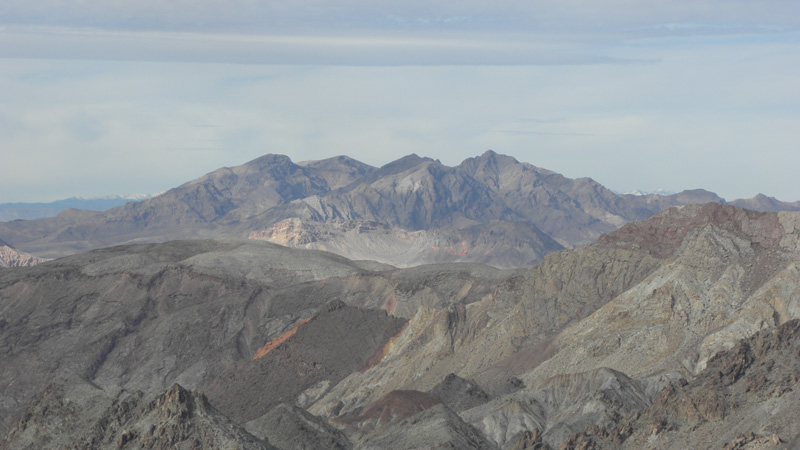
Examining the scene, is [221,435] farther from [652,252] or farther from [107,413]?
[652,252]

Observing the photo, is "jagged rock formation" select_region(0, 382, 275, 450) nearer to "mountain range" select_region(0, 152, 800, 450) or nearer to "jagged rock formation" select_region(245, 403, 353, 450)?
"mountain range" select_region(0, 152, 800, 450)

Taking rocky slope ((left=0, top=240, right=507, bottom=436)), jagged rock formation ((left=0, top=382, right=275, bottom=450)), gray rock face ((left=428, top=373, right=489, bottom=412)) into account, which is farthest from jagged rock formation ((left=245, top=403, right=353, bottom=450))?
rocky slope ((left=0, top=240, right=507, bottom=436))

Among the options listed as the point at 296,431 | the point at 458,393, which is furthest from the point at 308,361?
the point at 296,431

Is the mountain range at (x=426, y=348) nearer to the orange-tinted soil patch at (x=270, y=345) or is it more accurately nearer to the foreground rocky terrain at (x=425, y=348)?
the foreground rocky terrain at (x=425, y=348)

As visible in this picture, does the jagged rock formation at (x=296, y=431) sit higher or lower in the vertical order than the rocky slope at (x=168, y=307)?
higher

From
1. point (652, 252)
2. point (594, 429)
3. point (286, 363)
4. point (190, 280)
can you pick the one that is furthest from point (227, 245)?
point (594, 429)

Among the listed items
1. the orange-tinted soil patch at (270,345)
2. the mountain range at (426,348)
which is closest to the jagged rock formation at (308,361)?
the mountain range at (426,348)

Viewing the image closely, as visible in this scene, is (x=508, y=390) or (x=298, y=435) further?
(x=508, y=390)
